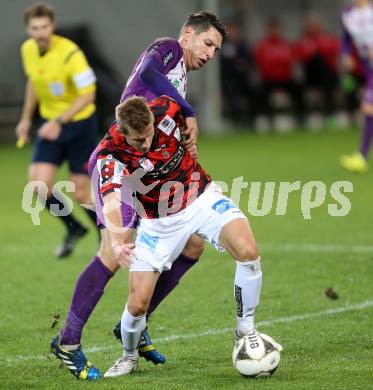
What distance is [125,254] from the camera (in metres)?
5.55

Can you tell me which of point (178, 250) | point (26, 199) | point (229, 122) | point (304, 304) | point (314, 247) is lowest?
point (229, 122)

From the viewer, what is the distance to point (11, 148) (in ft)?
67.9

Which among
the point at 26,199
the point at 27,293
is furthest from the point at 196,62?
the point at 26,199

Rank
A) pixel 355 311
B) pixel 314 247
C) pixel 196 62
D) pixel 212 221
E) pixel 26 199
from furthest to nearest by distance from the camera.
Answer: pixel 26 199, pixel 314 247, pixel 355 311, pixel 196 62, pixel 212 221

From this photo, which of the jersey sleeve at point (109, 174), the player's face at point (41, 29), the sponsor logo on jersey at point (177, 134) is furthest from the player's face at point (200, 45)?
the player's face at point (41, 29)

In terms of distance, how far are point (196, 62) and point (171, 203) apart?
1.03m

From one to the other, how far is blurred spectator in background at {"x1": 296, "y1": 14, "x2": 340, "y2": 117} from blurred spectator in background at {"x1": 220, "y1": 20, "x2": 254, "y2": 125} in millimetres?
1276

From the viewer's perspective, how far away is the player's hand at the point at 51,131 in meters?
9.73

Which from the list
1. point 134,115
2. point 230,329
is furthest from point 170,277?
point 134,115

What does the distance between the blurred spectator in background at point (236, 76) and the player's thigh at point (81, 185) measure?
10900 mm

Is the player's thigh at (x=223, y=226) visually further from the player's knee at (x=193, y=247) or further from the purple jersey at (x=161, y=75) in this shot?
the purple jersey at (x=161, y=75)

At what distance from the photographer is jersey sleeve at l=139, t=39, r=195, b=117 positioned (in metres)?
6.34

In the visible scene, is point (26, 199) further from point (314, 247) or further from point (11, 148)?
point (11, 148)

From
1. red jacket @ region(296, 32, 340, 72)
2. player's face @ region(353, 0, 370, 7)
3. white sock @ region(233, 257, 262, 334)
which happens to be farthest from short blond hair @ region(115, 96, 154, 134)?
red jacket @ region(296, 32, 340, 72)
